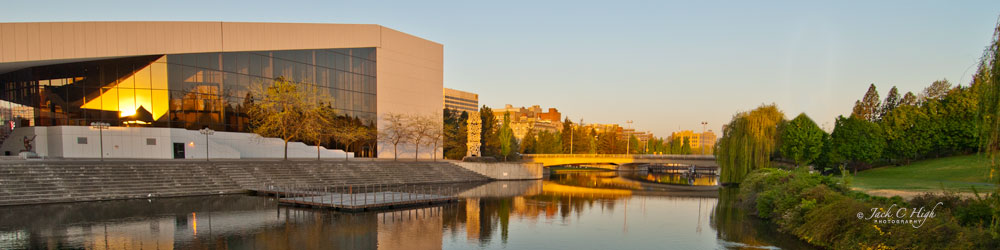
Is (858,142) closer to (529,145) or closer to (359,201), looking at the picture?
(359,201)

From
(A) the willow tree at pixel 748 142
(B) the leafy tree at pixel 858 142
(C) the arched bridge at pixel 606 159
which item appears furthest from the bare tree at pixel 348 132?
(B) the leafy tree at pixel 858 142

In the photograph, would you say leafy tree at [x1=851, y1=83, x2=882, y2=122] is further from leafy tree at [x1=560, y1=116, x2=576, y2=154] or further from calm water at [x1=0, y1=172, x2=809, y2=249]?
calm water at [x1=0, y1=172, x2=809, y2=249]

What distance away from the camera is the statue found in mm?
63125

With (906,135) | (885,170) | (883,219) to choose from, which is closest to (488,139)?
(885,170)

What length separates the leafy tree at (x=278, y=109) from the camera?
50.8 m

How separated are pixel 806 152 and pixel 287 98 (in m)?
→ 53.8

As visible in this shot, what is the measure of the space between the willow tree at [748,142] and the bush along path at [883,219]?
24.3 m

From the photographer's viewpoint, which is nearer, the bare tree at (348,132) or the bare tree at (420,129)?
the bare tree at (348,132)

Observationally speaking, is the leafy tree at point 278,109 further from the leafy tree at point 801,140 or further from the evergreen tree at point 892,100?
the evergreen tree at point 892,100

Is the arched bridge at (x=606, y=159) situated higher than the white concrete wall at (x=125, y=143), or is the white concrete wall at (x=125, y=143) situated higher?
the white concrete wall at (x=125, y=143)

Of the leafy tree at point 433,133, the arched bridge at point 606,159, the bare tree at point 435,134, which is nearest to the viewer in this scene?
the leafy tree at point 433,133

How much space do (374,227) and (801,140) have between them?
1843 inches

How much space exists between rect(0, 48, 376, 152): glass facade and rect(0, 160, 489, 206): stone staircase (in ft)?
30.2

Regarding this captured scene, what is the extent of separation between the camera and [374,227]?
74.6ft
